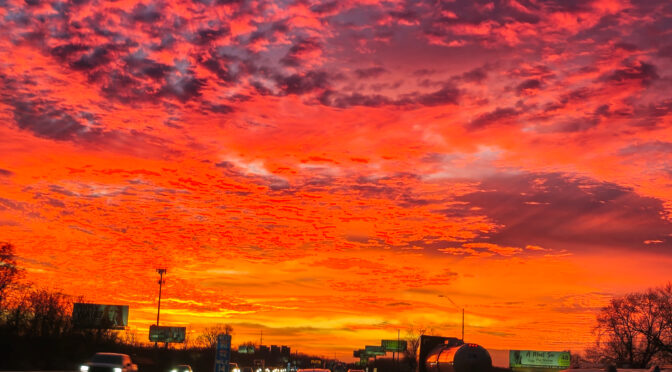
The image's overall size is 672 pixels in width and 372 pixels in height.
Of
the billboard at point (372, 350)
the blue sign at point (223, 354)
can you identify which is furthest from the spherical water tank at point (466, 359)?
the billboard at point (372, 350)

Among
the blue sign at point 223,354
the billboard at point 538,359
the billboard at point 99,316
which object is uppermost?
the billboard at point 99,316

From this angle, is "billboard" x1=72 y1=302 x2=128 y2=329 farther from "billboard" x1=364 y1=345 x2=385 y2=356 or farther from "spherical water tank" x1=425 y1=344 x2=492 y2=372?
"spherical water tank" x1=425 y1=344 x2=492 y2=372

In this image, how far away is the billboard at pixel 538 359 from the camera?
155m

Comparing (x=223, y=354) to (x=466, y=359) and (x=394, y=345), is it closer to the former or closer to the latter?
(x=466, y=359)

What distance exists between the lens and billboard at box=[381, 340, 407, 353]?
179625 millimetres

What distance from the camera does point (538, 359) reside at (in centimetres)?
15788

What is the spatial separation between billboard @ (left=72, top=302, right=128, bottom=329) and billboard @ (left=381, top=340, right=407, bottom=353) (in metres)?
72.1

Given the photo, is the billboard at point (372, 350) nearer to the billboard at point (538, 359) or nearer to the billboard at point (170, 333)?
the billboard at point (538, 359)

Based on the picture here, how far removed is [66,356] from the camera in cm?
9062

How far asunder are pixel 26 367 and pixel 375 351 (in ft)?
Result: 400

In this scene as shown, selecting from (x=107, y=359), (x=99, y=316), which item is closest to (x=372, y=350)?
(x=99, y=316)

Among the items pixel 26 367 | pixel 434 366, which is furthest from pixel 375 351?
pixel 434 366

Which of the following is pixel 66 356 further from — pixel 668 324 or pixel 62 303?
pixel 668 324

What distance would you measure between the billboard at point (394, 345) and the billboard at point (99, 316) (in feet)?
236
